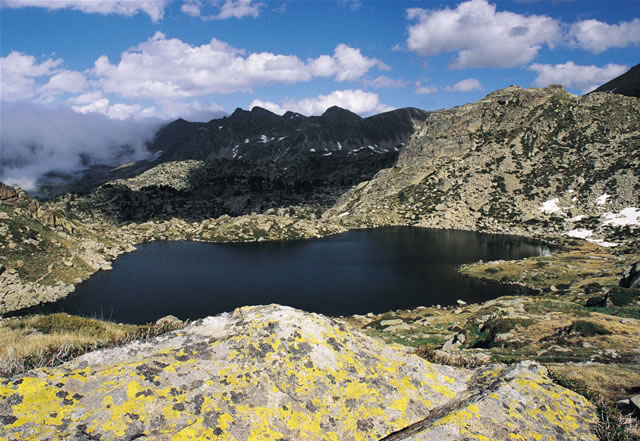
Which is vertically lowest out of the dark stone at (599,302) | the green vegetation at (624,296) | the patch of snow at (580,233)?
the patch of snow at (580,233)

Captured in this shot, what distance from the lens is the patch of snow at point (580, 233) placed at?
357 ft

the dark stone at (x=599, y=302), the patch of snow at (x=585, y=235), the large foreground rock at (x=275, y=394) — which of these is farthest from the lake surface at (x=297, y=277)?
the large foreground rock at (x=275, y=394)

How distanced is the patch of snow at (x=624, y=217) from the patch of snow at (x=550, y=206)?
615 inches

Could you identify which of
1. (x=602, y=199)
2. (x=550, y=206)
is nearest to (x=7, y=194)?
(x=550, y=206)

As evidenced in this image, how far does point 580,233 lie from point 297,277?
93.0m

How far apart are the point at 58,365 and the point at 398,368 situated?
246 inches

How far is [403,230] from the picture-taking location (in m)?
140

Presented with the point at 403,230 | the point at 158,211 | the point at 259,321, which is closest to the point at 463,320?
the point at 259,321

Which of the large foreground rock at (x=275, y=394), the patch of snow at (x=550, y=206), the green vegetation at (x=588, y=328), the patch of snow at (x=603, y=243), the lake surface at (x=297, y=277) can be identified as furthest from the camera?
the patch of snow at (x=550, y=206)

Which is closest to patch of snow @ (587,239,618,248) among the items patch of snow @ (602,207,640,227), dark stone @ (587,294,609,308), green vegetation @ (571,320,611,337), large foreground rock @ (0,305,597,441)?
patch of snow @ (602,207,640,227)

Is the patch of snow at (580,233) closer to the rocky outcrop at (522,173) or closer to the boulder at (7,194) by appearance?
the rocky outcrop at (522,173)

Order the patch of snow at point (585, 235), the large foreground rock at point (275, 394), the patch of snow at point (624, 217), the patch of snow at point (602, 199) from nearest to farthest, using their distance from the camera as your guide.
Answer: the large foreground rock at point (275, 394)
the patch of snow at point (585, 235)
the patch of snow at point (624, 217)
the patch of snow at point (602, 199)

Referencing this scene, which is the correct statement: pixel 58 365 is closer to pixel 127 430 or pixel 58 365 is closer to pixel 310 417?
pixel 127 430

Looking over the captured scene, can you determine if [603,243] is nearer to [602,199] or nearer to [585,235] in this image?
[585,235]
